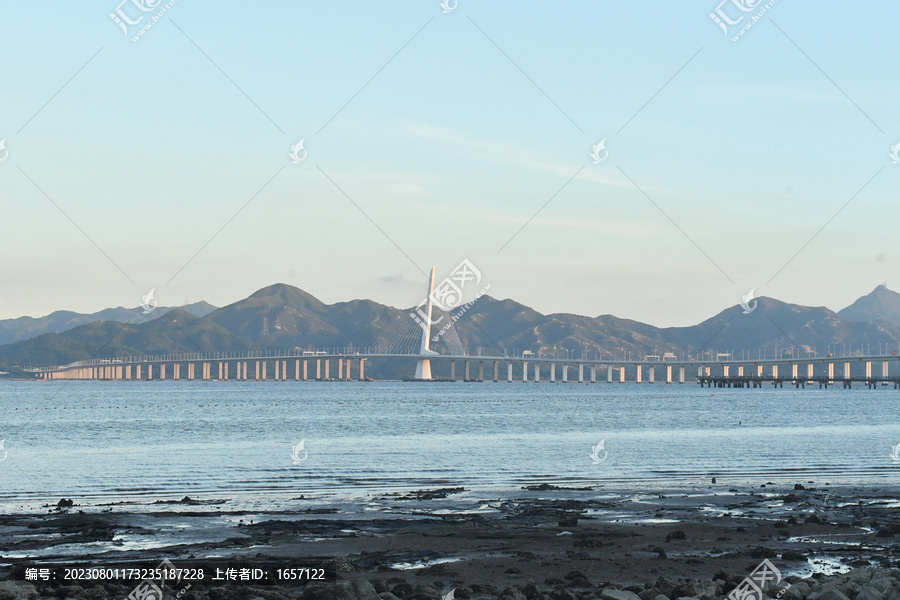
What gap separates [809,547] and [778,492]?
8611mm

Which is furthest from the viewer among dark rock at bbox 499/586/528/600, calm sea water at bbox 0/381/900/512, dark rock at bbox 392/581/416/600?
calm sea water at bbox 0/381/900/512

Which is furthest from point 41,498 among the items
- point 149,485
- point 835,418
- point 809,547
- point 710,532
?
point 835,418

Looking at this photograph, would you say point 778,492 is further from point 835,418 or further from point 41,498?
point 835,418
